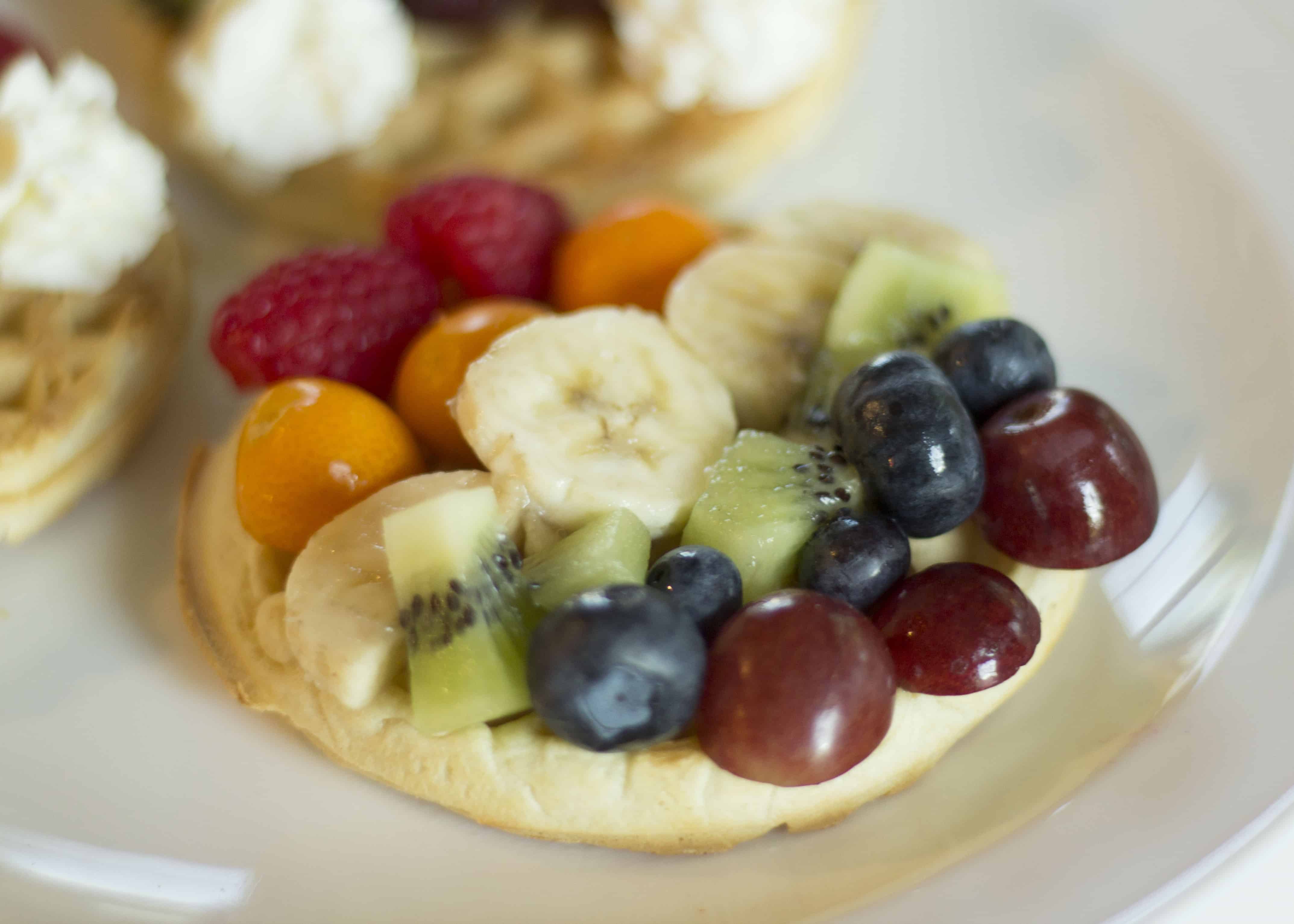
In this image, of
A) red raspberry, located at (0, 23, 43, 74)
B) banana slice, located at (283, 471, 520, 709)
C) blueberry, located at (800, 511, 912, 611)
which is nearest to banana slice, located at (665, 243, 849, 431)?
blueberry, located at (800, 511, 912, 611)

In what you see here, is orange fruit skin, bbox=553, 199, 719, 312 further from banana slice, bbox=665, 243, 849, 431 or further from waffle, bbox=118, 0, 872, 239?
waffle, bbox=118, 0, 872, 239

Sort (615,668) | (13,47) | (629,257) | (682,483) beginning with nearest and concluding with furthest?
1. (615,668)
2. (682,483)
3. (629,257)
4. (13,47)

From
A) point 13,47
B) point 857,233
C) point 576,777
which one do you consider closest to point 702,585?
point 576,777

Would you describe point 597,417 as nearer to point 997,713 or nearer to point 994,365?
point 994,365

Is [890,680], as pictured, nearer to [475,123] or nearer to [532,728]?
[532,728]

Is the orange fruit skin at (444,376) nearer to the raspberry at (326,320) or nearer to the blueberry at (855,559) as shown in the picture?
the raspberry at (326,320)
